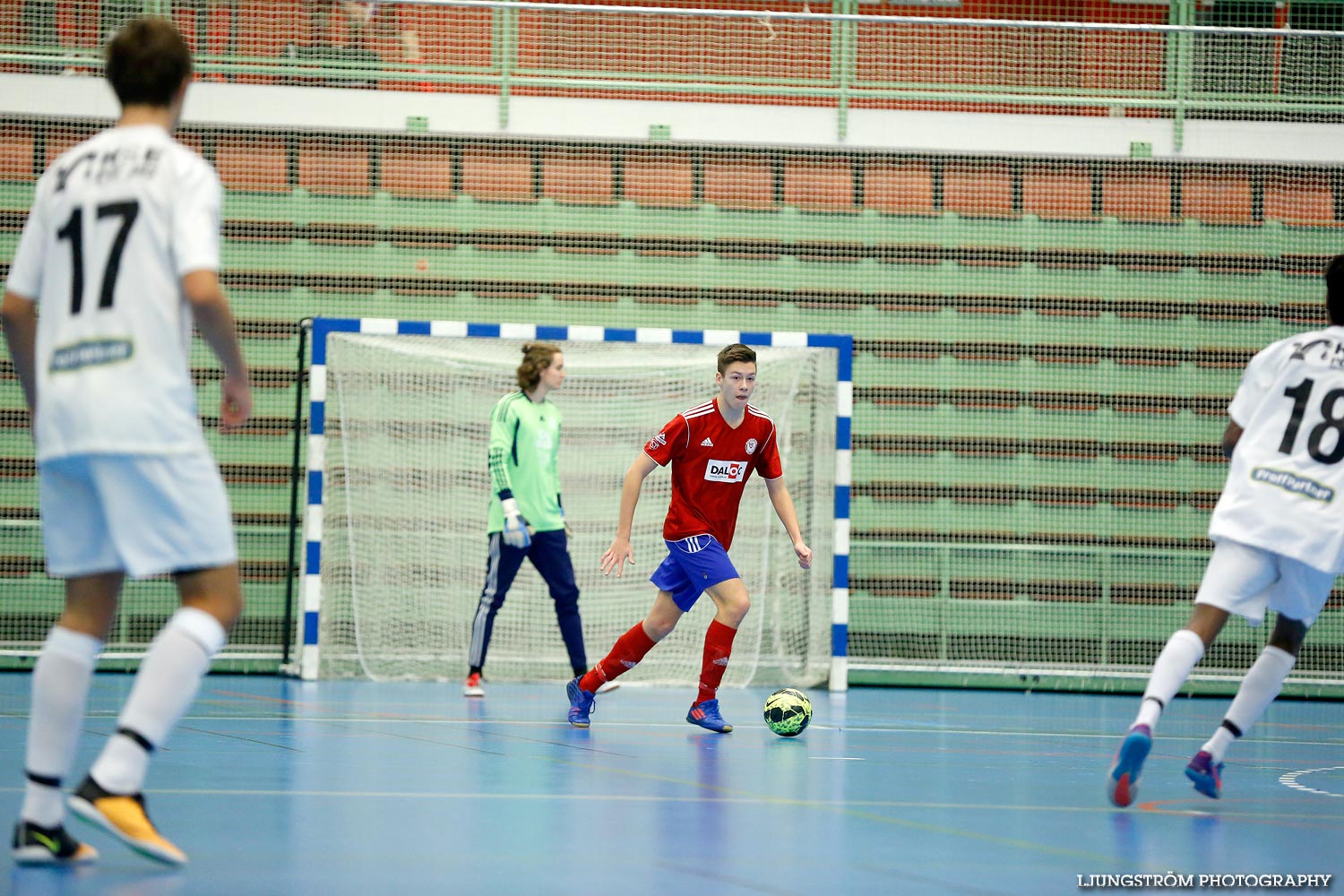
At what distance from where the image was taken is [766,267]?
1147 cm

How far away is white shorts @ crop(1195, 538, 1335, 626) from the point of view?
14.0ft

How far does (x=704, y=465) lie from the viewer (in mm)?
6551

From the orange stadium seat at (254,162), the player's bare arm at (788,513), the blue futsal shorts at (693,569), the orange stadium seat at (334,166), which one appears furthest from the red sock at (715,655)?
the orange stadium seat at (254,162)

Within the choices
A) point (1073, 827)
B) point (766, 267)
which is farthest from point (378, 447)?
point (1073, 827)

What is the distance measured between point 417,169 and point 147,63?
8.42 meters

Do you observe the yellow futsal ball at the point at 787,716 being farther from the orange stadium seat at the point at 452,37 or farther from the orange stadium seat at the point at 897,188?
the orange stadium seat at the point at 452,37

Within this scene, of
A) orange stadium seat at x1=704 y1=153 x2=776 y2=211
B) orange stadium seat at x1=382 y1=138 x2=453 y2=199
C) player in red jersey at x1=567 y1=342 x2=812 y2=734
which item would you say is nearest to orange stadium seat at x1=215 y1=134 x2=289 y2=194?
orange stadium seat at x1=382 y1=138 x2=453 y2=199

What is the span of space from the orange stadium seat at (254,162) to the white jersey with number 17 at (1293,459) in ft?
28.1

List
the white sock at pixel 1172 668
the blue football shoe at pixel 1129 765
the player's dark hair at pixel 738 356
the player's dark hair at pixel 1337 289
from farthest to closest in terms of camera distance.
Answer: the player's dark hair at pixel 738 356, the player's dark hair at pixel 1337 289, the white sock at pixel 1172 668, the blue football shoe at pixel 1129 765

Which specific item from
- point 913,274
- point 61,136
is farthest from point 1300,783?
point 61,136

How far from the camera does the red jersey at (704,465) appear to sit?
6.54 meters

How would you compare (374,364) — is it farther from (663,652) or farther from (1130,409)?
(1130,409)

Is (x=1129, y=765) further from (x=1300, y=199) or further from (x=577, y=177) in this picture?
(x=1300, y=199)

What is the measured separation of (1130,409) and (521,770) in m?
7.89
